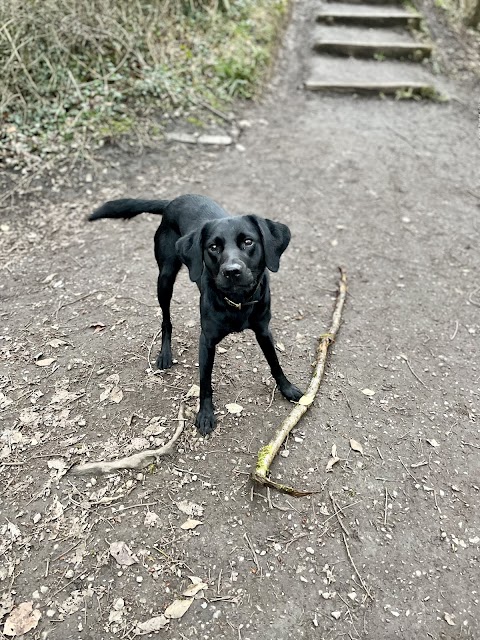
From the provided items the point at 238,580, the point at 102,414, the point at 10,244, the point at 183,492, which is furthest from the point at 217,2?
the point at 238,580

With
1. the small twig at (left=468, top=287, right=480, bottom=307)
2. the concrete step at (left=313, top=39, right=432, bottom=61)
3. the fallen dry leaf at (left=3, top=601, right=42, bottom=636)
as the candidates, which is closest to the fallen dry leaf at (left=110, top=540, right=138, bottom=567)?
the fallen dry leaf at (left=3, top=601, right=42, bottom=636)

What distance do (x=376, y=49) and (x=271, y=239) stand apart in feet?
23.4

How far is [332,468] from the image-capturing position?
122 inches

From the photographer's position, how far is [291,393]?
346 cm

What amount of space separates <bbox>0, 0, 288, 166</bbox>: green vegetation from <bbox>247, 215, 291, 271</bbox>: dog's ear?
13.3 feet

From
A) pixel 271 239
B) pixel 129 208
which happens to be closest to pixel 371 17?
pixel 129 208

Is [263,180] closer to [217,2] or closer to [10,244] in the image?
[10,244]

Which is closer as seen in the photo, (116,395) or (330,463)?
(330,463)

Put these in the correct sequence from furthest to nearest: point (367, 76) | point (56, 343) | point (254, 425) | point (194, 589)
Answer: point (367, 76) < point (56, 343) < point (254, 425) < point (194, 589)

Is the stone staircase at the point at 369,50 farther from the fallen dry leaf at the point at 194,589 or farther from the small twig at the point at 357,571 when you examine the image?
the fallen dry leaf at the point at 194,589

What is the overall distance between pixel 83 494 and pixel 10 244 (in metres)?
3.03

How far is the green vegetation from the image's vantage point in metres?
6.12

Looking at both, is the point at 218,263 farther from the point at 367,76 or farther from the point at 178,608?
the point at 367,76

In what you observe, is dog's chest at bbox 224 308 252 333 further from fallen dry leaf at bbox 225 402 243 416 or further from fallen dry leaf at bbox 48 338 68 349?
fallen dry leaf at bbox 48 338 68 349
